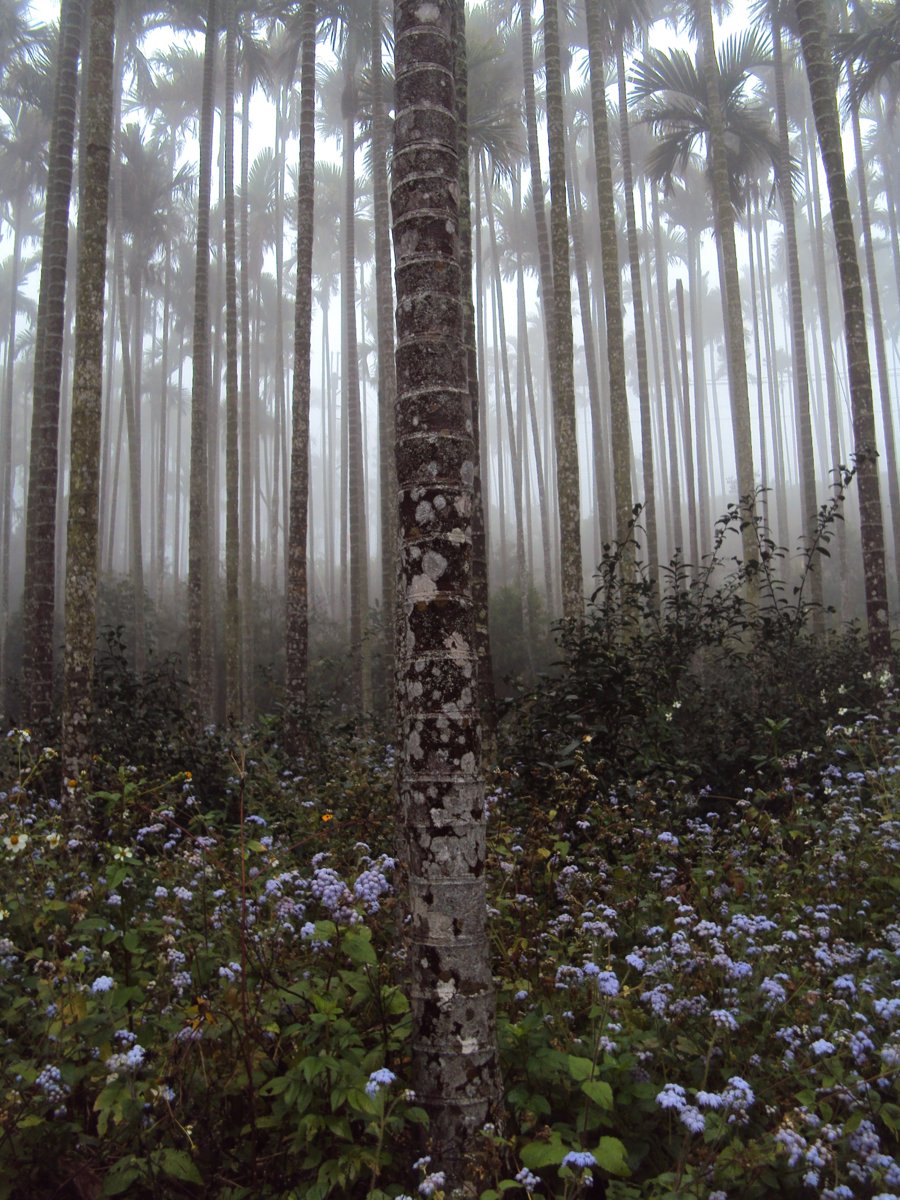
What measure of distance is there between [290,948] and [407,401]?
2.37 m

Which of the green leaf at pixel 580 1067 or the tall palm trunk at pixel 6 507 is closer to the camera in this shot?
the green leaf at pixel 580 1067

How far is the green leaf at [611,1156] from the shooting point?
2.34 m

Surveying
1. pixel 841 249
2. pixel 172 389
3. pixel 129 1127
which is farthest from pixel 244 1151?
pixel 172 389

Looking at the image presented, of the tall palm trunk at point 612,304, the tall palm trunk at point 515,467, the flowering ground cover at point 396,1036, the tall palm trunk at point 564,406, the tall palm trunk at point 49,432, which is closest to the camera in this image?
the flowering ground cover at point 396,1036

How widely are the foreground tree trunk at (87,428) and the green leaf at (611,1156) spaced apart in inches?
202

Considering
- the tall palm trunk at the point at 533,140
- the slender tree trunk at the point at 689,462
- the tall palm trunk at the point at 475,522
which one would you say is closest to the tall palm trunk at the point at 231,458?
the tall palm trunk at the point at 475,522

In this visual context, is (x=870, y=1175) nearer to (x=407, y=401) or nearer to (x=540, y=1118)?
(x=540, y=1118)

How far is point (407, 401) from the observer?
10.5 feet

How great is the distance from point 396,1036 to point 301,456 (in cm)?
934

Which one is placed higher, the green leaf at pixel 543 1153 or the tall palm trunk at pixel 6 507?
the tall palm trunk at pixel 6 507

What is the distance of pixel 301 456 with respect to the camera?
11.5 meters

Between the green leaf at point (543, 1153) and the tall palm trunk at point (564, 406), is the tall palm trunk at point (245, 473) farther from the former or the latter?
the green leaf at point (543, 1153)

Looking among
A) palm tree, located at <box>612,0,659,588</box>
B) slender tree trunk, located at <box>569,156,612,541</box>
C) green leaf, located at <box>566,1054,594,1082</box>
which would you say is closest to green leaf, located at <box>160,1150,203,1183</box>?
green leaf, located at <box>566,1054,594,1082</box>

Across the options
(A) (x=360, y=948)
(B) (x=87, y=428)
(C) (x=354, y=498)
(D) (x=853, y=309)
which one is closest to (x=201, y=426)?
(C) (x=354, y=498)
